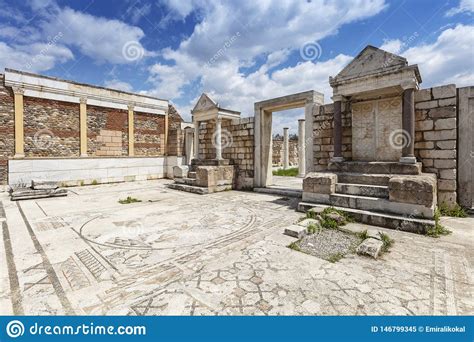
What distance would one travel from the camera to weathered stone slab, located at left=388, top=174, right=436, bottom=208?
4.52 metres

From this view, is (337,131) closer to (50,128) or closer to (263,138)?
(263,138)

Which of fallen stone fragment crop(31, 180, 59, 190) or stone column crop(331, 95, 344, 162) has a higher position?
stone column crop(331, 95, 344, 162)

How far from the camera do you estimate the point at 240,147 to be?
415 inches

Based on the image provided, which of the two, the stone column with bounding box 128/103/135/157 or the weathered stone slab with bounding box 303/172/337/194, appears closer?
the weathered stone slab with bounding box 303/172/337/194

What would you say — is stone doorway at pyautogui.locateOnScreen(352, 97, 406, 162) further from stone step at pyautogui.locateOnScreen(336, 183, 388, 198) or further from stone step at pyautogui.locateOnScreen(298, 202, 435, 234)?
stone step at pyautogui.locateOnScreen(298, 202, 435, 234)

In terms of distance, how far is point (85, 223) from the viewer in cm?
511

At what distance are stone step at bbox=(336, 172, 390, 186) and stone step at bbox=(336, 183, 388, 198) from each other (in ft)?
0.68

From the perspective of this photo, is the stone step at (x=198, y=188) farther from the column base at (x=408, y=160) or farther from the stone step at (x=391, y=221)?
the column base at (x=408, y=160)

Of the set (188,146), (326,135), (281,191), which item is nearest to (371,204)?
(326,135)

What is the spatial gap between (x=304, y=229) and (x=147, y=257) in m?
2.69

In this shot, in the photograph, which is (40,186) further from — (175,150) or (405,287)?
(405,287)

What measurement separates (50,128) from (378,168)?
13607 millimetres

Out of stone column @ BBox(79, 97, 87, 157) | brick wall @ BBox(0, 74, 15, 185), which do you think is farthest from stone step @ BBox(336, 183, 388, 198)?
brick wall @ BBox(0, 74, 15, 185)

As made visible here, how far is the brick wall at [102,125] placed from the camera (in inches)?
488
